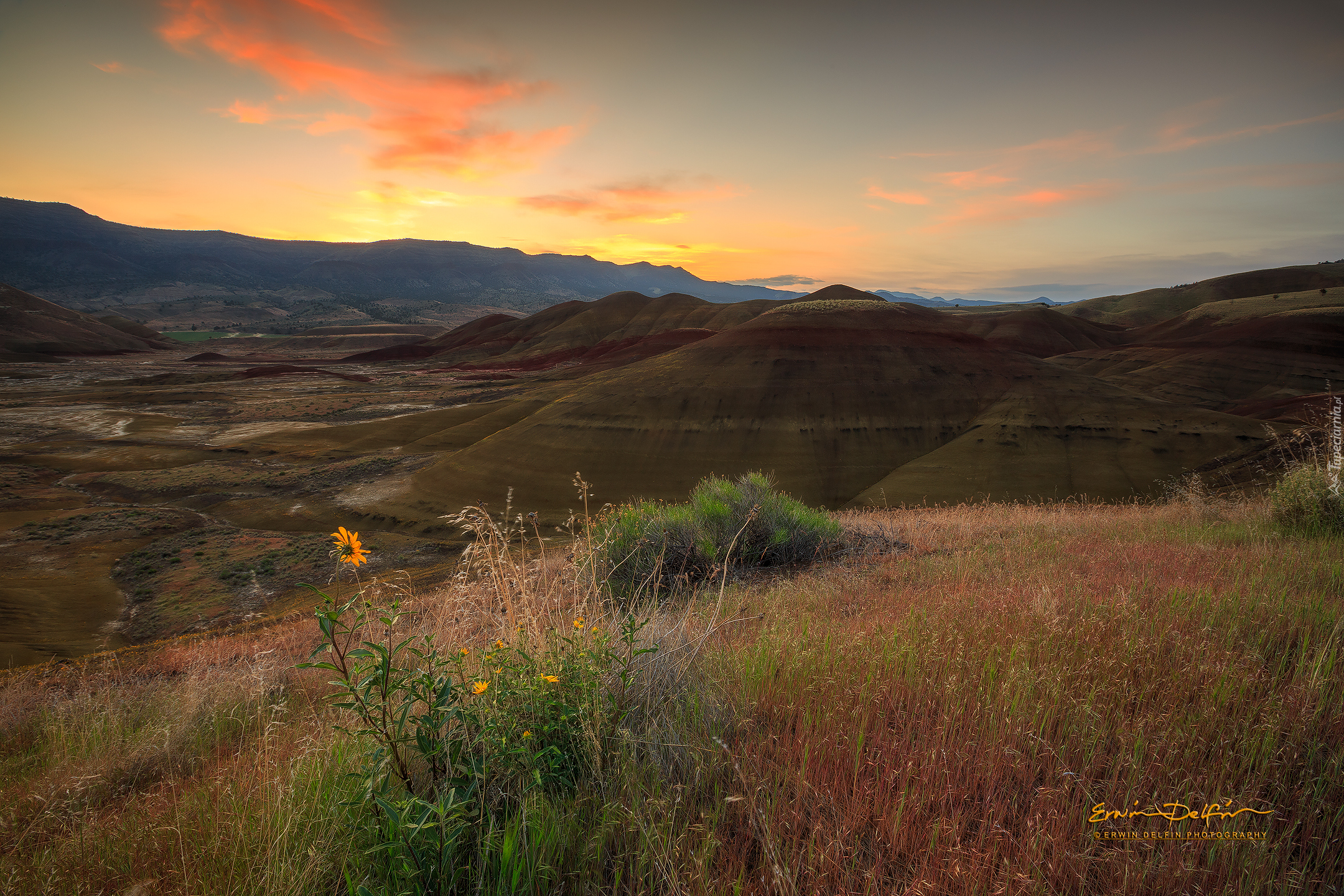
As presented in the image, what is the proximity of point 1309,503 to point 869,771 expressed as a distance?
9.36 m

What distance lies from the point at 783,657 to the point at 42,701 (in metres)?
9.88

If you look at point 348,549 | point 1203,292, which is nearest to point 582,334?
point 348,549

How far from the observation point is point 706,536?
9531 mm

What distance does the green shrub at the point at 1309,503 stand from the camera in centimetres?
739

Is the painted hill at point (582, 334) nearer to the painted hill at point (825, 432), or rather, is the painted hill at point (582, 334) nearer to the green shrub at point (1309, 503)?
the painted hill at point (825, 432)

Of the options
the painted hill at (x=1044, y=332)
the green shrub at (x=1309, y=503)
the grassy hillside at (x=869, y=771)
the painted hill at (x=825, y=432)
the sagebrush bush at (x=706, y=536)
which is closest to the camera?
the grassy hillside at (x=869, y=771)

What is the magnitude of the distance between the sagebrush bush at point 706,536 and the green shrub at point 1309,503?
6.37 m

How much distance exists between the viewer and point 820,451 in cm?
3838

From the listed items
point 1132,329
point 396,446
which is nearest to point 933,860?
point 396,446

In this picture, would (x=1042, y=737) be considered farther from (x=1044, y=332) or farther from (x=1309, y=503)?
(x=1044, y=332)

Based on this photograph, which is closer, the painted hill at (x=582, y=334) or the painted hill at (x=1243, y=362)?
the painted hill at (x=1243, y=362)

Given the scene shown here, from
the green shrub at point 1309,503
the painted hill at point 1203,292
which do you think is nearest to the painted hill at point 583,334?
the painted hill at point 1203,292

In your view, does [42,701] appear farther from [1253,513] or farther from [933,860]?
[1253,513]

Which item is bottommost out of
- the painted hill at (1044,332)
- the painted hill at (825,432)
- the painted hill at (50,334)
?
the painted hill at (825,432)
